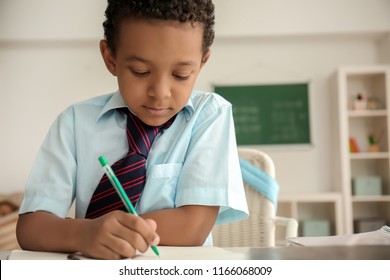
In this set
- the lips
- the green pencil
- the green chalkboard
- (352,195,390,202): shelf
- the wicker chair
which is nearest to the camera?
the green pencil

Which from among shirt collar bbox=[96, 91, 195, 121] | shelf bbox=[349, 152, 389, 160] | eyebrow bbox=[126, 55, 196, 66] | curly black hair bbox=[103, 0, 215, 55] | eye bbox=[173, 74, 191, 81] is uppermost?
curly black hair bbox=[103, 0, 215, 55]

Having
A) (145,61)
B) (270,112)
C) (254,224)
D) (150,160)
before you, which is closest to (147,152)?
(150,160)

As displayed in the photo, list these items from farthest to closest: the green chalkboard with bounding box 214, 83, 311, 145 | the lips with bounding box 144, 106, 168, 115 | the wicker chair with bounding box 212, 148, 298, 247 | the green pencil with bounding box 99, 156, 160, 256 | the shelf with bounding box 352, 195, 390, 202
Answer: the green chalkboard with bounding box 214, 83, 311, 145 < the shelf with bounding box 352, 195, 390, 202 < the wicker chair with bounding box 212, 148, 298, 247 < the lips with bounding box 144, 106, 168, 115 < the green pencil with bounding box 99, 156, 160, 256

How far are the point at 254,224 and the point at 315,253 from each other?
61 cm

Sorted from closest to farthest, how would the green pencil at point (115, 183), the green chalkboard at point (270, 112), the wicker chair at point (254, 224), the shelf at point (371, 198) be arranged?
the green pencil at point (115, 183) → the wicker chair at point (254, 224) → the shelf at point (371, 198) → the green chalkboard at point (270, 112)

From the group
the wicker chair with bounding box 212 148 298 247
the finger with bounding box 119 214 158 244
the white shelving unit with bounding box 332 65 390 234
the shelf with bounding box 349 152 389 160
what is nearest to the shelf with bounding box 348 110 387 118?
the white shelving unit with bounding box 332 65 390 234

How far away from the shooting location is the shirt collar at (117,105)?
0.60 metres

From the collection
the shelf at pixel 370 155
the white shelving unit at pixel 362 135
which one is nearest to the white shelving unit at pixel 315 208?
the white shelving unit at pixel 362 135

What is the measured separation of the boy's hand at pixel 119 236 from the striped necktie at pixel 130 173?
8cm

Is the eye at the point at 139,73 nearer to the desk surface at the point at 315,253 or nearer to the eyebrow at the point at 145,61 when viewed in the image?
the eyebrow at the point at 145,61

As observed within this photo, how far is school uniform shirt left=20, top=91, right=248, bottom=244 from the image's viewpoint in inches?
22.9

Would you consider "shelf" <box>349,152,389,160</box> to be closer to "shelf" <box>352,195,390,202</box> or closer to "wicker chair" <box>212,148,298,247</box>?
"shelf" <box>352,195,390,202</box>

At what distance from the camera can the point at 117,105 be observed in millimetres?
599

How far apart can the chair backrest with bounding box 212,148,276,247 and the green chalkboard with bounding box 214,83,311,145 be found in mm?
2519
